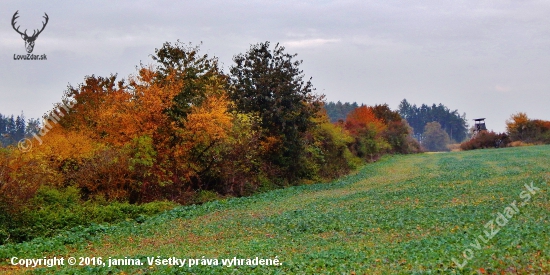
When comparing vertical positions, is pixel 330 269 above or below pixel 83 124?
below

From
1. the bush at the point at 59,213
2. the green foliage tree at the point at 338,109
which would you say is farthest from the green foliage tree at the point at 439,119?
the bush at the point at 59,213

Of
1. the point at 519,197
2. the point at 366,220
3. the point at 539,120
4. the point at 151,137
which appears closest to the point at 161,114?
the point at 151,137

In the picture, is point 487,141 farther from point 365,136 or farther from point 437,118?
point 437,118

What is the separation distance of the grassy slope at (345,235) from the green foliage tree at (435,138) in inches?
5646

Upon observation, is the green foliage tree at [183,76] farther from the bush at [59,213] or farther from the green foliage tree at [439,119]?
the green foliage tree at [439,119]

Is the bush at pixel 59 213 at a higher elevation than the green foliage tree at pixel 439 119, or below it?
below

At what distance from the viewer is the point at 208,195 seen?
32.0m

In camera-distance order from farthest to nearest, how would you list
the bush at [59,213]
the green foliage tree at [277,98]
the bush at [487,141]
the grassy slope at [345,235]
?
the bush at [487,141]
the green foliage tree at [277,98]
the bush at [59,213]
the grassy slope at [345,235]

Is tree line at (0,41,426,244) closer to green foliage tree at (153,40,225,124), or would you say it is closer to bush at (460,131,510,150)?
green foliage tree at (153,40,225,124)

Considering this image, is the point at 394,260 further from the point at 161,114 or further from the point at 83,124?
the point at 83,124

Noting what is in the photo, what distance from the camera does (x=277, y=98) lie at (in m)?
38.0

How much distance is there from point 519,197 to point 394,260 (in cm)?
1278

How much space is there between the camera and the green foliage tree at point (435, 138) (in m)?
167

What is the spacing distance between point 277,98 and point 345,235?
73.0ft
